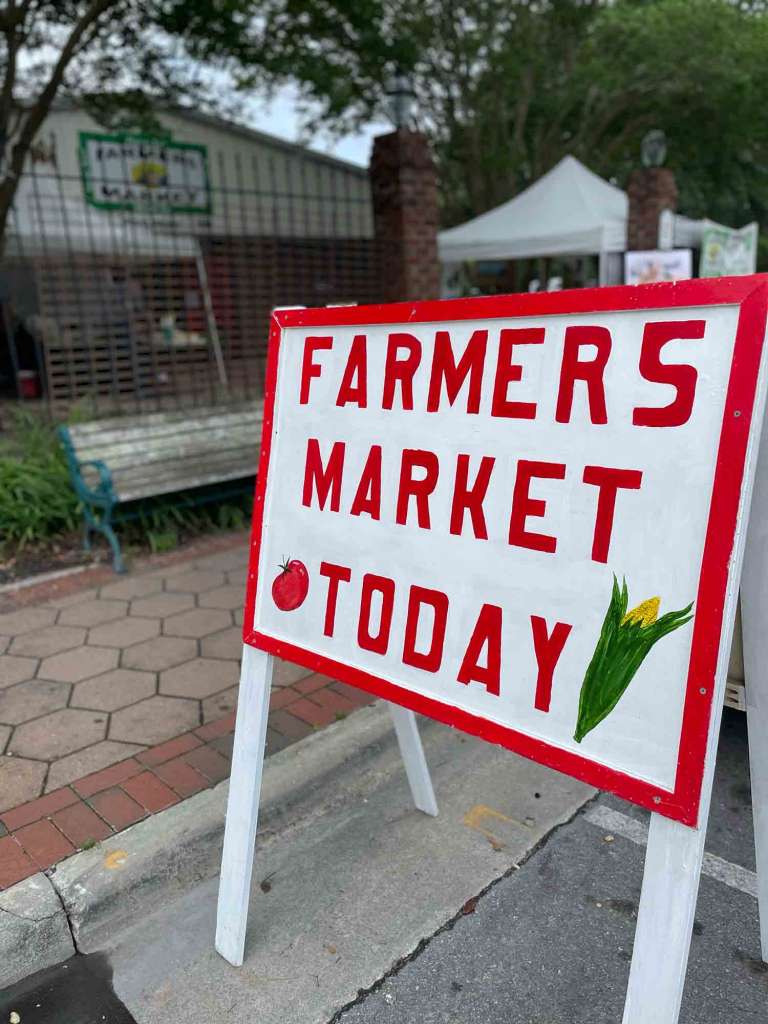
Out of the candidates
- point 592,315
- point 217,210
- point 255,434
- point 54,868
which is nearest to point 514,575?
point 592,315

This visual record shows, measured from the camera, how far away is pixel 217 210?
1228 centimetres

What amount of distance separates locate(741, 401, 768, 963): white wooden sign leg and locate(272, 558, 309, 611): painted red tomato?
95cm

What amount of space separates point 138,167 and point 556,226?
5551mm

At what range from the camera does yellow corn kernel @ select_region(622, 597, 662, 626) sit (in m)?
1.27

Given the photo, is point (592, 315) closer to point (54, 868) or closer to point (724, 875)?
point (724, 875)

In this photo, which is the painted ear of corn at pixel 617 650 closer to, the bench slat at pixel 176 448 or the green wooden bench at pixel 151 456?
the green wooden bench at pixel 151 456

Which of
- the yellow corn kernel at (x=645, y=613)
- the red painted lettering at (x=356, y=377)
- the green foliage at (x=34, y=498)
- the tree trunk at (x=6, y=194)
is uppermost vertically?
the tree trunk at (x=6, y=194)

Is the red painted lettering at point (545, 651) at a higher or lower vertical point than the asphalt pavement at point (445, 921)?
higher

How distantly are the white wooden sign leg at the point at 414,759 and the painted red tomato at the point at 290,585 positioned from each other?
0.69 metres

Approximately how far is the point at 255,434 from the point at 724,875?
13.2 feet

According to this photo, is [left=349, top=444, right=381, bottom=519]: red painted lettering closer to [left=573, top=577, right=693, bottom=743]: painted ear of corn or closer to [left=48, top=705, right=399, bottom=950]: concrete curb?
[left=573, top=577, right=693, bottom=743]: painted ear of corn

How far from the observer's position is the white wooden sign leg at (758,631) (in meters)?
1.38

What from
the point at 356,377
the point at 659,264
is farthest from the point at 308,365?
the point at 659,264

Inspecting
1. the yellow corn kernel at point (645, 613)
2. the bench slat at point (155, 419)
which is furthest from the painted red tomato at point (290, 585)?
the bench slat at point (155, 419)
